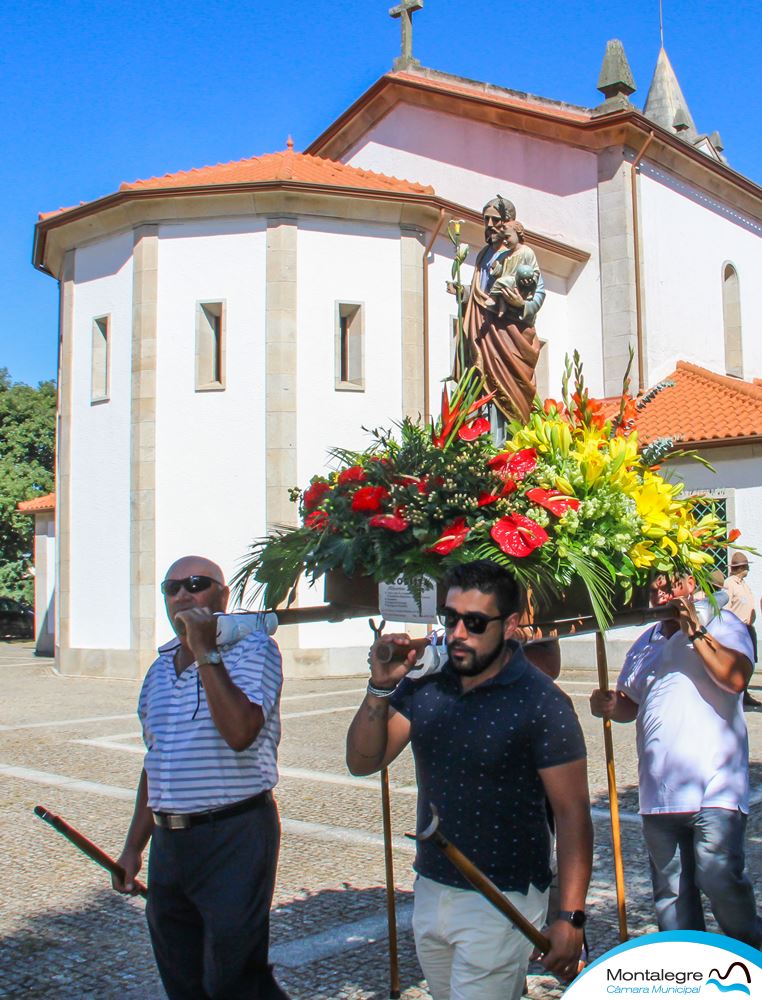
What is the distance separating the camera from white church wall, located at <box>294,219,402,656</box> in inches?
743

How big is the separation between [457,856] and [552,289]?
833 inches

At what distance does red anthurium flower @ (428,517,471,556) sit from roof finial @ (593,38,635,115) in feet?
67.2

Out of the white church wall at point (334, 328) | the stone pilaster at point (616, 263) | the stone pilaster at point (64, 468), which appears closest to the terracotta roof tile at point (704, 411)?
the stone pilaster at point (616, 263)

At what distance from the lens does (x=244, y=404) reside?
1881cm

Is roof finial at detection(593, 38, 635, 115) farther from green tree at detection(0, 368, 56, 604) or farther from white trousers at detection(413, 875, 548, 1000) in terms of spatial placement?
white trousers at detection(413, 875, 548, 1000)

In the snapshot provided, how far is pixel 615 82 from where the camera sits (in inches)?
872

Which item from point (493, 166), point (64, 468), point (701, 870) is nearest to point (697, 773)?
point (701, 870)

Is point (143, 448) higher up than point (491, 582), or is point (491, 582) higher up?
point (143, 448)

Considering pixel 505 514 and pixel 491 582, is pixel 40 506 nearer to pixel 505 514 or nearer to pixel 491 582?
pixel 505 514

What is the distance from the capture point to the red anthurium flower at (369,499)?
3.66 metres

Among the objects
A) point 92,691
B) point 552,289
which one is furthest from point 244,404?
point 552,289

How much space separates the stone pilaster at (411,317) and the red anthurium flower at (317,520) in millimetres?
15392

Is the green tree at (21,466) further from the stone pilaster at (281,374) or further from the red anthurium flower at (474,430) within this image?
the red anthurium flower at (474,430)

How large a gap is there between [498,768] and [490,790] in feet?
0.23
